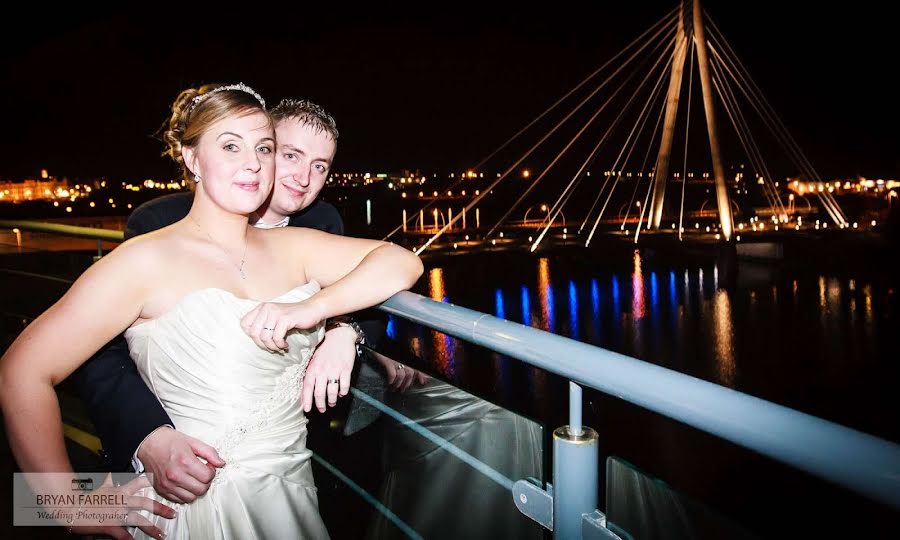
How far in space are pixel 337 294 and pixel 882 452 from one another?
3.54ft

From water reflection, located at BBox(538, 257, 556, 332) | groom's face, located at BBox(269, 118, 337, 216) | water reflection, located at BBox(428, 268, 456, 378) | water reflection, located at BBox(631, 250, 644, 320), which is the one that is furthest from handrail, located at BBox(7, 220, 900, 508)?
water reflection, located at BBox(631, 250, 644, 320)

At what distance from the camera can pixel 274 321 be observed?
48.4 inches

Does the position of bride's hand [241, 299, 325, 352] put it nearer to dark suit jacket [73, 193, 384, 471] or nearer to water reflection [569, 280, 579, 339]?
dark suit jacket [73, 193, 384, 471]

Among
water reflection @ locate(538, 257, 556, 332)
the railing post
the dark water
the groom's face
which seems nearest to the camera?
the railing post

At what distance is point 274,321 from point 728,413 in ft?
3.06

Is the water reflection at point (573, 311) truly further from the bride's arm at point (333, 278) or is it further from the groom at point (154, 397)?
the bride's arm at point (333, 278)

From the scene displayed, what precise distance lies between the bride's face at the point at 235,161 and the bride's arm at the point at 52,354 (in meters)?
0.29

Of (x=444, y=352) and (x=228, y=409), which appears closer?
(x=228, y=409)

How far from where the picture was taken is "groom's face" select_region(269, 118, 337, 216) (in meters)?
1.93

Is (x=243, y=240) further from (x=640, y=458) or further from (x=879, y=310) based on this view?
(x=879, y=310)

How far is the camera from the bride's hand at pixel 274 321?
4.02 ft

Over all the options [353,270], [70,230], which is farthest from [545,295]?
[353,270]

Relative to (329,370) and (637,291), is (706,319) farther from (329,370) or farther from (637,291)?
(329,370)

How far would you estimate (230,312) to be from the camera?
1307 mm
